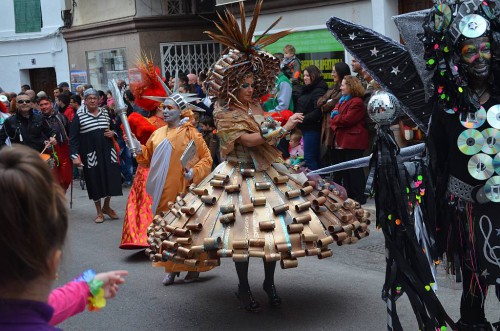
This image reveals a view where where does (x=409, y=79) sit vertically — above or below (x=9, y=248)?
above

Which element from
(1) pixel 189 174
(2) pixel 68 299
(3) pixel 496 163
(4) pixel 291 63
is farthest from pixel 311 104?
(2) pixel 68 299

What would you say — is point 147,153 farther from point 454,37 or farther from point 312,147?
point 454,37

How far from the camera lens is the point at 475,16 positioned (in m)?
3.92

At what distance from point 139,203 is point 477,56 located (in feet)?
17.1

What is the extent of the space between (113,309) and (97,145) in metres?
4.60

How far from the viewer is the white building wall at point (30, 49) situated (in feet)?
77.2

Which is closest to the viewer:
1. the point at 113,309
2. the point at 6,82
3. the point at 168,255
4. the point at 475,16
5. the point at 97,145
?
the point at 475,16

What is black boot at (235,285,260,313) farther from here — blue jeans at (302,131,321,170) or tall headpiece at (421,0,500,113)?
blue jeans at (302,131,321,170)

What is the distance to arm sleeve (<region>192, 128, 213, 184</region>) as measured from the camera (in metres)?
6.95

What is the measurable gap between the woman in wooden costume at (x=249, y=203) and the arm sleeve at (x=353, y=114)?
3642 mm

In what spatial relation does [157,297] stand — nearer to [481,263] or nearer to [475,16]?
[481,263]

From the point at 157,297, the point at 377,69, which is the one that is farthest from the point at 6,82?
the point at 377,69

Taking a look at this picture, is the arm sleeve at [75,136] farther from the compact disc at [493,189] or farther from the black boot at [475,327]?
the compact disc at [493,189]

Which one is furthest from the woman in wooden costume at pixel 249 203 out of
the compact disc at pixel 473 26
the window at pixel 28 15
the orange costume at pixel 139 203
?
the window at pixel 28 15
